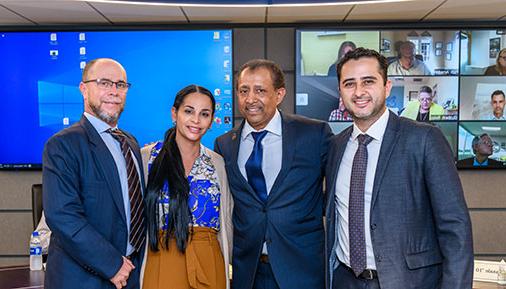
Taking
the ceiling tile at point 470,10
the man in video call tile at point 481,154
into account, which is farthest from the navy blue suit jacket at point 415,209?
the man in video call tile at point 481,154

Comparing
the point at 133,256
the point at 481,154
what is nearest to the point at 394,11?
the point at 481,154

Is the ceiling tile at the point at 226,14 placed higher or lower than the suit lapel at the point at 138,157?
higher

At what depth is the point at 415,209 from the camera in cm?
183

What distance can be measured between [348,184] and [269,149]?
0.52 metres

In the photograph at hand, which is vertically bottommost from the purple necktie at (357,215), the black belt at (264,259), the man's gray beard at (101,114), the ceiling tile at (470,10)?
the black belt at (264,259)

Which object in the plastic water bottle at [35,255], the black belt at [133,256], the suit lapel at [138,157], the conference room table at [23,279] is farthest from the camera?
the plastic water bottle at [35,255]

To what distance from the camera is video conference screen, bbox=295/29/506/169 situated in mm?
4211

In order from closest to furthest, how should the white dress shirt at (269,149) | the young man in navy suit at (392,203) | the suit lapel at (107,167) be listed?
the young man in navy suit at (392,203) < the suit lapel at (107,167) < the white dress shirt at (269,149)

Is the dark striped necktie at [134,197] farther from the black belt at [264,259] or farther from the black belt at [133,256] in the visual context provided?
the black belt at [264,259]

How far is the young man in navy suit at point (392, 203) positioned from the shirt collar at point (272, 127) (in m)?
0.49

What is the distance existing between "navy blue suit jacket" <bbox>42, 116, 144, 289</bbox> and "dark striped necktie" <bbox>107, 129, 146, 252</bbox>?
6 centimetres

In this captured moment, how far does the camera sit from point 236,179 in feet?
7.77

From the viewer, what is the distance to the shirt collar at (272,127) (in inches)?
94.8

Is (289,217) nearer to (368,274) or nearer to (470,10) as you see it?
(368,274)
